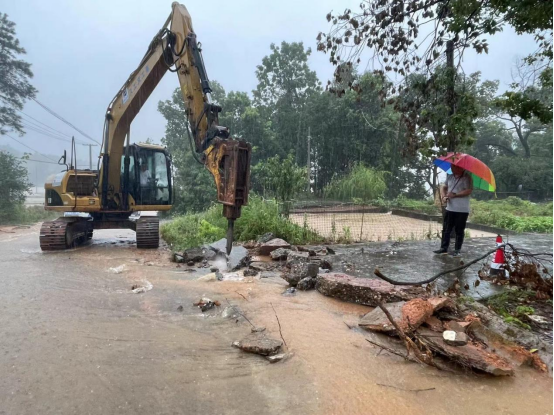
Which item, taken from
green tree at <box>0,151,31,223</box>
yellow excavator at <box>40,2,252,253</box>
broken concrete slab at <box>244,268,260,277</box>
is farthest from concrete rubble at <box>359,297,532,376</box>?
green tree at <box>0,151,31,223</box>

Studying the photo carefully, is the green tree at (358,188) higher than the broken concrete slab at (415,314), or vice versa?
the green tree at (358,188)

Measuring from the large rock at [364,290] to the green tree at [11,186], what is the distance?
2124 centimetres

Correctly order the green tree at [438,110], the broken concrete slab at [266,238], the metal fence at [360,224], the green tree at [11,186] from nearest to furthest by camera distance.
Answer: the green tree at [438,110] < the broken concrete slab at [266,238] < the metal fence at [360,224] < the green tree at [11,186]

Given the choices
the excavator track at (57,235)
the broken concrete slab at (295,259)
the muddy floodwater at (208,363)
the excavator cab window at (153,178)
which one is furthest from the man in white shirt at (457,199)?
the excavator track at (57,235)

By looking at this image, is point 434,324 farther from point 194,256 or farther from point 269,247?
point 194,256

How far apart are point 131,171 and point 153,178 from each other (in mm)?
628

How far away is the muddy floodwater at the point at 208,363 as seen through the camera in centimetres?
310

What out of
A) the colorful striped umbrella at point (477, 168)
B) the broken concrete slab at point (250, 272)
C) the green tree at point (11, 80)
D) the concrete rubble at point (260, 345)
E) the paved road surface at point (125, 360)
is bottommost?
the paved road surface at point (125, 360)

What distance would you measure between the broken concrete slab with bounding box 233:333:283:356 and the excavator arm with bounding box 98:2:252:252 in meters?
2.53

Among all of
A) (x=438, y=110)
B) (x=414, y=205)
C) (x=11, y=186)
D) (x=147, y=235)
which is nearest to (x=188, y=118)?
(x=147, y=235)

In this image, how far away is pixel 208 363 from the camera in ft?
12.3

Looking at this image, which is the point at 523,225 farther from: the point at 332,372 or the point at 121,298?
the point at 121,298

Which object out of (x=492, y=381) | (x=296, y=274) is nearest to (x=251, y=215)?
(x=296, y=274)

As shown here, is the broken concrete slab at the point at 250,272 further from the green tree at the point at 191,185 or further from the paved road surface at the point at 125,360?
the green tree at the point at 191,185
